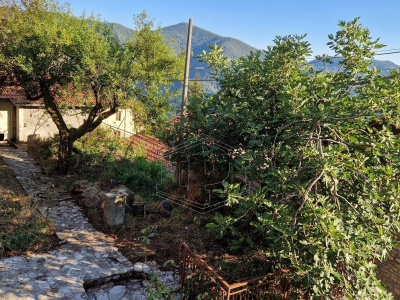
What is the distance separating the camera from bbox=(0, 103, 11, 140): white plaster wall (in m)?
18.6

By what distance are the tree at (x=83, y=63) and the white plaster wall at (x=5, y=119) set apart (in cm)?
775

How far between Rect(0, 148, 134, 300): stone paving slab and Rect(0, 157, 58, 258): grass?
10.2 inches

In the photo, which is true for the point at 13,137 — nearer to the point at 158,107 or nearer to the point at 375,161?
the point at 158,107

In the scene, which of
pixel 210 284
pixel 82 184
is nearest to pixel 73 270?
pixel 210 284

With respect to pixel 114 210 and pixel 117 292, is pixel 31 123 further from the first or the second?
pixel 117 292

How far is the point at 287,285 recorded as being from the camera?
5.77 m

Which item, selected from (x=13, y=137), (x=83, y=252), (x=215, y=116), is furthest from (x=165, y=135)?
(x=13, y=137)

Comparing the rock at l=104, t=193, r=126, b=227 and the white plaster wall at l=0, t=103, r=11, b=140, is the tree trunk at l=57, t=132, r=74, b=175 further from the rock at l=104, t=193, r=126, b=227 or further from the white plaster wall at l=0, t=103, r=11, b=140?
the white plaster wall at l=0, t=103, r=11, b=140

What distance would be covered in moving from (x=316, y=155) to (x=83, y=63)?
817 cm

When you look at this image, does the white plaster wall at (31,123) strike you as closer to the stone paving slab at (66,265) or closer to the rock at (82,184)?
the rock at (82,184)

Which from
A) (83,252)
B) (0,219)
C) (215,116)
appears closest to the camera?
(83,252)

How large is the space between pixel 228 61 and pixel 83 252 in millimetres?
→ 6498

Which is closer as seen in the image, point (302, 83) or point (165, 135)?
point (302, 83)

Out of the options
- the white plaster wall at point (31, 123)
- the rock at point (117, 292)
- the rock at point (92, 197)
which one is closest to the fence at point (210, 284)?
the rock at point (117, 292)
